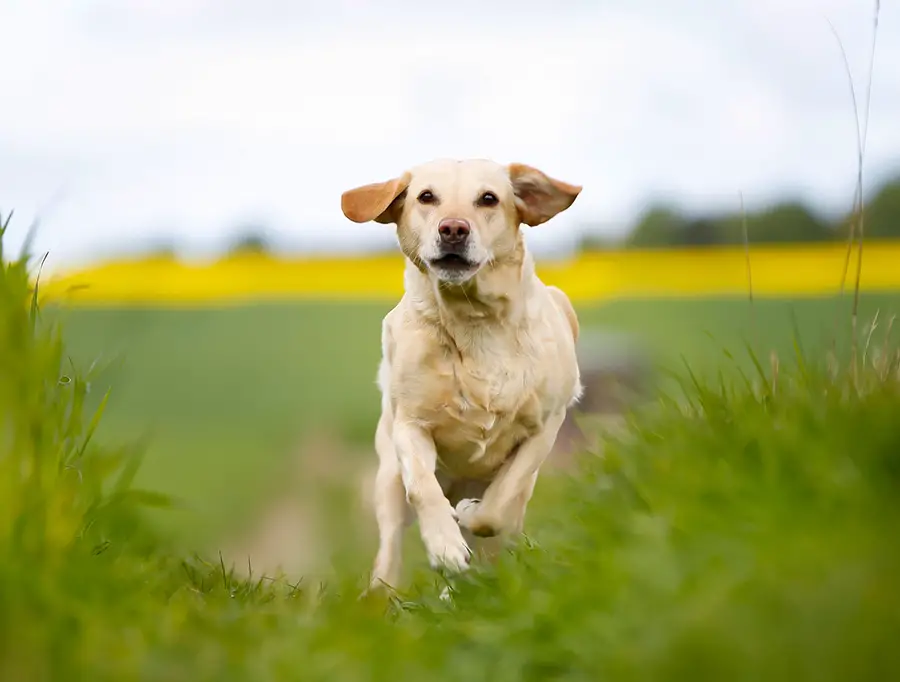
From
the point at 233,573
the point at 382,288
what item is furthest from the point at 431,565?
the point at 382,288

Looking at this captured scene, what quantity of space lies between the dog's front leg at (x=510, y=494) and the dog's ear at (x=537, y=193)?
3.07 feet

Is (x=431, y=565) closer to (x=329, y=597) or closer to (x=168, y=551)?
(x=329, y=597)

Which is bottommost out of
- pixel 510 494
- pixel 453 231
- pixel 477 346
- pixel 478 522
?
pixel 478 522

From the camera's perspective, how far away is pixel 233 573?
4.82 m

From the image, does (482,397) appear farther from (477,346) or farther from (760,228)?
(760,228)

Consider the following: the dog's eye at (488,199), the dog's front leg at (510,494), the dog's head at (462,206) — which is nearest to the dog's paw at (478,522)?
the dog's front leg at (510,494)

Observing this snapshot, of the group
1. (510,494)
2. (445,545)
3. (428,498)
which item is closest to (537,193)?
(510,494)

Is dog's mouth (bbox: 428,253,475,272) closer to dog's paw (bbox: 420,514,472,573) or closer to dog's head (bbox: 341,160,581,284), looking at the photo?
dog's head (bbox: 341,160,581,284)

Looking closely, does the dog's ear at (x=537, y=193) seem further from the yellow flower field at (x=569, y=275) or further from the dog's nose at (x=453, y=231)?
the yellow flower field at (x=569, y=275)

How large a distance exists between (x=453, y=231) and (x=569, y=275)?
14.9m

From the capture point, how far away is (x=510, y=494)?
5.08 metres

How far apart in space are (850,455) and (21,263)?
2758mm

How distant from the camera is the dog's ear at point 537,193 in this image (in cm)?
530

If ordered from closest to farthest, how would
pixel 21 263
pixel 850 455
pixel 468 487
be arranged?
pixel 850 455 → pixel 21 263 → pixel 468 487
